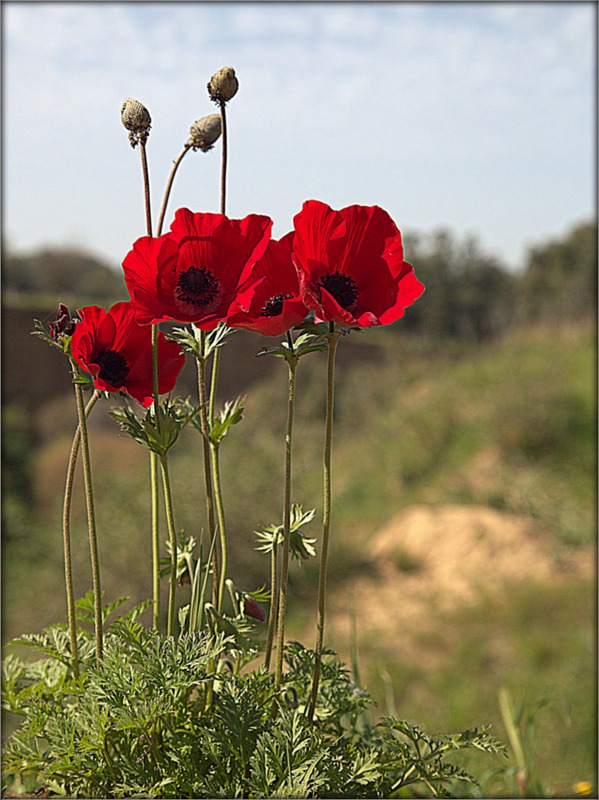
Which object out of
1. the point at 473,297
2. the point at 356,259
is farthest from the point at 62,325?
the point at 473,297

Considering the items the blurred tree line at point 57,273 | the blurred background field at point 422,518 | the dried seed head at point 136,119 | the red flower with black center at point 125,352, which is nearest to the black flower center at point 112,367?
the red flower with black center at point 125,352

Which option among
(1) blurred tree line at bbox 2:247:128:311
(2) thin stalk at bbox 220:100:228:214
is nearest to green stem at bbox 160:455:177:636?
(2) thin stalk at bbox 220:100:228:214

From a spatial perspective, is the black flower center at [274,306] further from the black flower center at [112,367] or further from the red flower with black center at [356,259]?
the black flower center at [112,367]

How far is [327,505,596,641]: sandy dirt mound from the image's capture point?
4230mm

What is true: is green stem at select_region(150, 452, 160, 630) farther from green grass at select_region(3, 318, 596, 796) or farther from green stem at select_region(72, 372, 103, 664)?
green grass at select_region(3, 318, 596, 796)

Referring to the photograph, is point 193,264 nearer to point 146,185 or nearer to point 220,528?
point 146,185

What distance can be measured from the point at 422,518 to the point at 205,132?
444 centimetres

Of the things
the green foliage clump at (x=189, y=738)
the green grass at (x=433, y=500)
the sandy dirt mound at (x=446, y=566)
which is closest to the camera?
the green foliage clump at (x=189, y=738)

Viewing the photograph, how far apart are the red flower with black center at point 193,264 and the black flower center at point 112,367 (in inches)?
3.2

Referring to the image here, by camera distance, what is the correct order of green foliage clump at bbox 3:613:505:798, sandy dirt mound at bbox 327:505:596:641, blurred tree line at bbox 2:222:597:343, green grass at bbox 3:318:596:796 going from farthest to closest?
blurred tree line at bbox 2:222:597:343, sandy dirt mound at bbox 327:505:596:641, green grass at bbox 3:318:596:796, green foliage clump at bbox 3:613:505:798

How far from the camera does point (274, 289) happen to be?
2.55 ft

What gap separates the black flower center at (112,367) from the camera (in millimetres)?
795

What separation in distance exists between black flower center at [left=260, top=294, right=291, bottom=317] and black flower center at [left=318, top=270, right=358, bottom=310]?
4 cm

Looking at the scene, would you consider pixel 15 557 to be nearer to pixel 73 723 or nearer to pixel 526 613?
pixel 526 613
